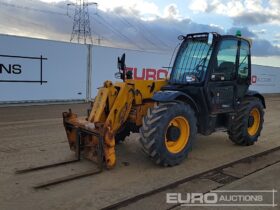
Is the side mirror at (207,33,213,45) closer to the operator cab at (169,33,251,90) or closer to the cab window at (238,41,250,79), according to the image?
the operator cab at (169,33,251,90)

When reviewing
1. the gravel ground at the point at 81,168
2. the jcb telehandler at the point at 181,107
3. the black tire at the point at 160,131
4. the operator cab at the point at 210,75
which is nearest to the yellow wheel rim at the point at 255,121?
the jcb telehandler at the point at 181,107

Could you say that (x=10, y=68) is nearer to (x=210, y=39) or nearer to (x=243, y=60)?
(x=243, y=60)

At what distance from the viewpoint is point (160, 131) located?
5.86 m

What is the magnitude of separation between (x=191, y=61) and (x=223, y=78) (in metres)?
0.71

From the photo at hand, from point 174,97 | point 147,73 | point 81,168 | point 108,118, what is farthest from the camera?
point 147,73

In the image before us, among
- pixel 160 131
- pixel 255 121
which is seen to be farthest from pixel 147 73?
pixel 160 131

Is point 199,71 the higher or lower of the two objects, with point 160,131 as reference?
higher

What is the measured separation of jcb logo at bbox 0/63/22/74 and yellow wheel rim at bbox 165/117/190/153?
10170 millimetres

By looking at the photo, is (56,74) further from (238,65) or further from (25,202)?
(25,202)

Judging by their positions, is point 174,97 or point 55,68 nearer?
point 174,97

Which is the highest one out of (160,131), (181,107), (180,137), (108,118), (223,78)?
(223,78)

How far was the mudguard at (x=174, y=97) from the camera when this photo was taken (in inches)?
244

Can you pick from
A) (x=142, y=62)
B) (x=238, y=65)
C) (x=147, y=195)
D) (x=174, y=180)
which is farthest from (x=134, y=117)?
(x=142, y=62)

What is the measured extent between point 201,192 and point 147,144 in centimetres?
117
